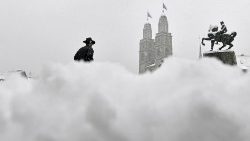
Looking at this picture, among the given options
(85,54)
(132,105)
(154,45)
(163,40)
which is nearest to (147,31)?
(154,45)

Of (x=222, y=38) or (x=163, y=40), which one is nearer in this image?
(x=222, y=38)

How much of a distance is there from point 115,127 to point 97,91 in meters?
0.71

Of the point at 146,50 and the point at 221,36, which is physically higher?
the point at 221,36

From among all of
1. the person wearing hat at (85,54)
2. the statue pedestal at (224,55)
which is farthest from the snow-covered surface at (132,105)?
the statue pedestal at (224,55)

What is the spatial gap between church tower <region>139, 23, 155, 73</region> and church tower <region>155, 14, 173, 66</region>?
3069mm

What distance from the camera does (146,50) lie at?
139m

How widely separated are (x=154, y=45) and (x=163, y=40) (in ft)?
20.1

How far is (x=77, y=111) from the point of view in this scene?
23.3 ft

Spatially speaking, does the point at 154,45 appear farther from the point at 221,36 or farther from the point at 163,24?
the point at 221,36

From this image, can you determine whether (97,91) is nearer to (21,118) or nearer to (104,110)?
(104,110)

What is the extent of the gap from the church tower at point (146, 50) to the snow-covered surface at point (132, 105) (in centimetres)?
12900

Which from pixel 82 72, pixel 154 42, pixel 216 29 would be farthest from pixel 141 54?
pixel 82 72

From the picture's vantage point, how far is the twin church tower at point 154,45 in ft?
440

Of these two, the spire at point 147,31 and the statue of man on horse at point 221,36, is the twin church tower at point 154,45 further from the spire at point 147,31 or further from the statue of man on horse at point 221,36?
the statue of man on horse at point 221,36
